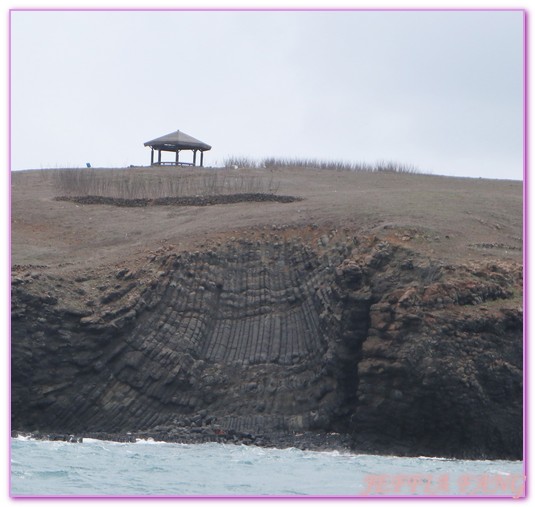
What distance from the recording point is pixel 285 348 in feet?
105

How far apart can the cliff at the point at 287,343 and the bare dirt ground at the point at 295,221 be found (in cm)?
45

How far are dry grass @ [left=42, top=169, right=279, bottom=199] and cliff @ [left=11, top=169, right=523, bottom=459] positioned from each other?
1045cm

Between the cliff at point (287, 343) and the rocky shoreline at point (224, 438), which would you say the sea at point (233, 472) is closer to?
the rocky shoreline at point (224, 438)

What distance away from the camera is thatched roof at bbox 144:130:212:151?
54.9 m

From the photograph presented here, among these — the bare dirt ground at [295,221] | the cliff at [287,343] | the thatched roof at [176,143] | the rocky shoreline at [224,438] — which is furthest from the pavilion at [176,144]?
the rocky shoreline at [224,438]

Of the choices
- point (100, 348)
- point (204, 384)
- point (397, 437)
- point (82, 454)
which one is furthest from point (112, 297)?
point (397, 437)

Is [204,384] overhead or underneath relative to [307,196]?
underneath

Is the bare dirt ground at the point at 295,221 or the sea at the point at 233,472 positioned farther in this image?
the bare dirt ground at the point at 295,221

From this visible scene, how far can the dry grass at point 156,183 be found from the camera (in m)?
45.8

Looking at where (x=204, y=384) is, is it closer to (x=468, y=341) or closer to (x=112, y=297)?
(x=112, y=297)

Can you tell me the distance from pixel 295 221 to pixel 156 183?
1240 centimetres

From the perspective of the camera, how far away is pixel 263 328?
3288cm

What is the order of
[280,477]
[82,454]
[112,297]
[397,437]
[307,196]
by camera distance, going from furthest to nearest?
[307,196] → [112,297] → [397,437] → [82,454] → [280,477]

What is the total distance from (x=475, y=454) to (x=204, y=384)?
25.1 ft
